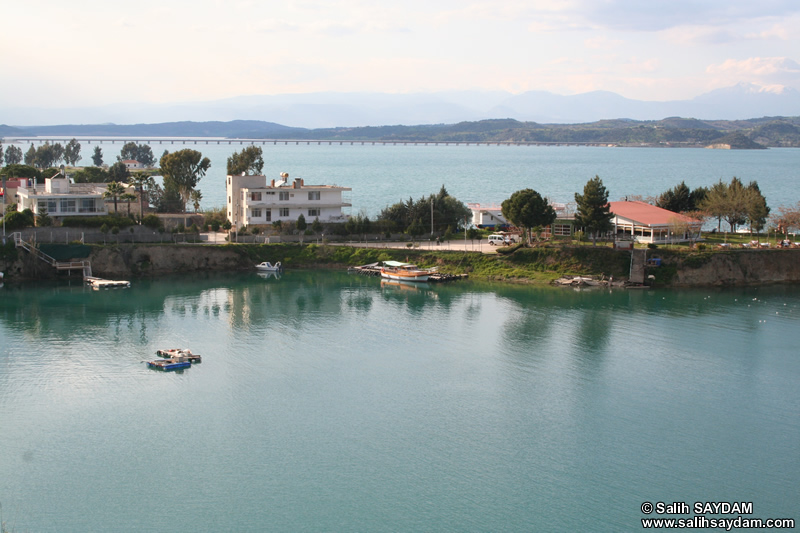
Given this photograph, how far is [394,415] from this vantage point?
1395 inches

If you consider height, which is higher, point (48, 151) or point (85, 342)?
point (48, 151)

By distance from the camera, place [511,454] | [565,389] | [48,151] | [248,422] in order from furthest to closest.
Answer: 1. [48,151]
2. [565,389]
3. [248,422]
4. [511,454]

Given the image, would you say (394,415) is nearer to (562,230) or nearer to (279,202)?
(562,230)

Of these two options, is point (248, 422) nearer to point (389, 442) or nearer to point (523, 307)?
point (389, 442)

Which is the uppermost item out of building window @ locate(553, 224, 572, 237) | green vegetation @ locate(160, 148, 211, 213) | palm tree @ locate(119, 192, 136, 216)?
green vegetation @ locate(160, 148, 211, 213)

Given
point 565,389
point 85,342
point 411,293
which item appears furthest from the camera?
point 411,293

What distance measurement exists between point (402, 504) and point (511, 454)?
584 centimetres

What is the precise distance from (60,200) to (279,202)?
20.5 metres

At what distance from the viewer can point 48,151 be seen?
513ft

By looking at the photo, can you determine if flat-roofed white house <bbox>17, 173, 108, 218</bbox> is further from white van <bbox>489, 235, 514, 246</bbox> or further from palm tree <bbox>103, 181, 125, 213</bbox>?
white van <bbox>489, 235, 514, 246</bbox>

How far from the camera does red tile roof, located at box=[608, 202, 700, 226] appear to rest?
69.8m

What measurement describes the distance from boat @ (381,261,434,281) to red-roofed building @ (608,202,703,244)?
1834cm

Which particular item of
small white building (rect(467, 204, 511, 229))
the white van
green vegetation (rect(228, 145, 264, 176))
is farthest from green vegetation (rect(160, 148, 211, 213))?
the white van

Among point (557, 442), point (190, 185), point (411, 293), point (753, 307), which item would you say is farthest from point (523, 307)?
point (190, 185)
